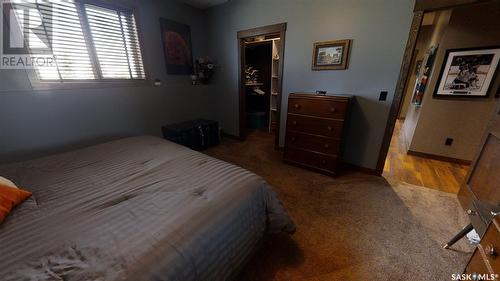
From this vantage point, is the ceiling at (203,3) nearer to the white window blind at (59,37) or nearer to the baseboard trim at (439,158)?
the white window blind at (59,37)

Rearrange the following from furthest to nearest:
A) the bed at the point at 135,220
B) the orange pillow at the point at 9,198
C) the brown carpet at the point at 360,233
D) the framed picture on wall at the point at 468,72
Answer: the framed picture on wall at the point at 468,72, the brown carpet at the point at 360,233, the orange pillow at the point at 9,198, the bed at the point at 135,220

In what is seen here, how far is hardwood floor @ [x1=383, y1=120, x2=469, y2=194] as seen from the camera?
232cm

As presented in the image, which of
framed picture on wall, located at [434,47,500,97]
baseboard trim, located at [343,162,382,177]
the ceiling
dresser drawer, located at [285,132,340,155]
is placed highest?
the ceiling

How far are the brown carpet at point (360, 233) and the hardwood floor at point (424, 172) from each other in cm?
21

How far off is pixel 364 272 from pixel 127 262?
4.73 feet

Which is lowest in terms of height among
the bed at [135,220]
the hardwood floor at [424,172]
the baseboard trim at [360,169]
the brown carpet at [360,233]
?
the brown carpet at [360,233]

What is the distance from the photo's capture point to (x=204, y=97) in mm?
3672

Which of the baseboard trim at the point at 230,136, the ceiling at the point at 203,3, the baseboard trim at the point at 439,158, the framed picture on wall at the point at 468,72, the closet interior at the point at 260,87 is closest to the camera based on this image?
the framed picture on wall at the point at 468,72

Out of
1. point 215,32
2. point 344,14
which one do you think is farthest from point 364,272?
point 215,32

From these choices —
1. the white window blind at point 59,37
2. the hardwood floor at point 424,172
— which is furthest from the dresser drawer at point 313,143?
the white window blind at point 59,37

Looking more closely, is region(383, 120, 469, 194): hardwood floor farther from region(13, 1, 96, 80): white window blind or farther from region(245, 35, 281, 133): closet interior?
region(13, 1, 96, 80): white window blind

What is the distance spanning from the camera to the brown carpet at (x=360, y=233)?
1270 millimetres

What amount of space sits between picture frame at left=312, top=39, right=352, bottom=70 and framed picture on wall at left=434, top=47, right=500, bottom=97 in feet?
5.60

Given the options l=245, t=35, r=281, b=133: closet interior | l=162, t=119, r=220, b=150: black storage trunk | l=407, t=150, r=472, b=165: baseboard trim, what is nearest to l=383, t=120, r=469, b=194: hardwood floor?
l=407, t=150, r=472, b=165: baseboard trim
